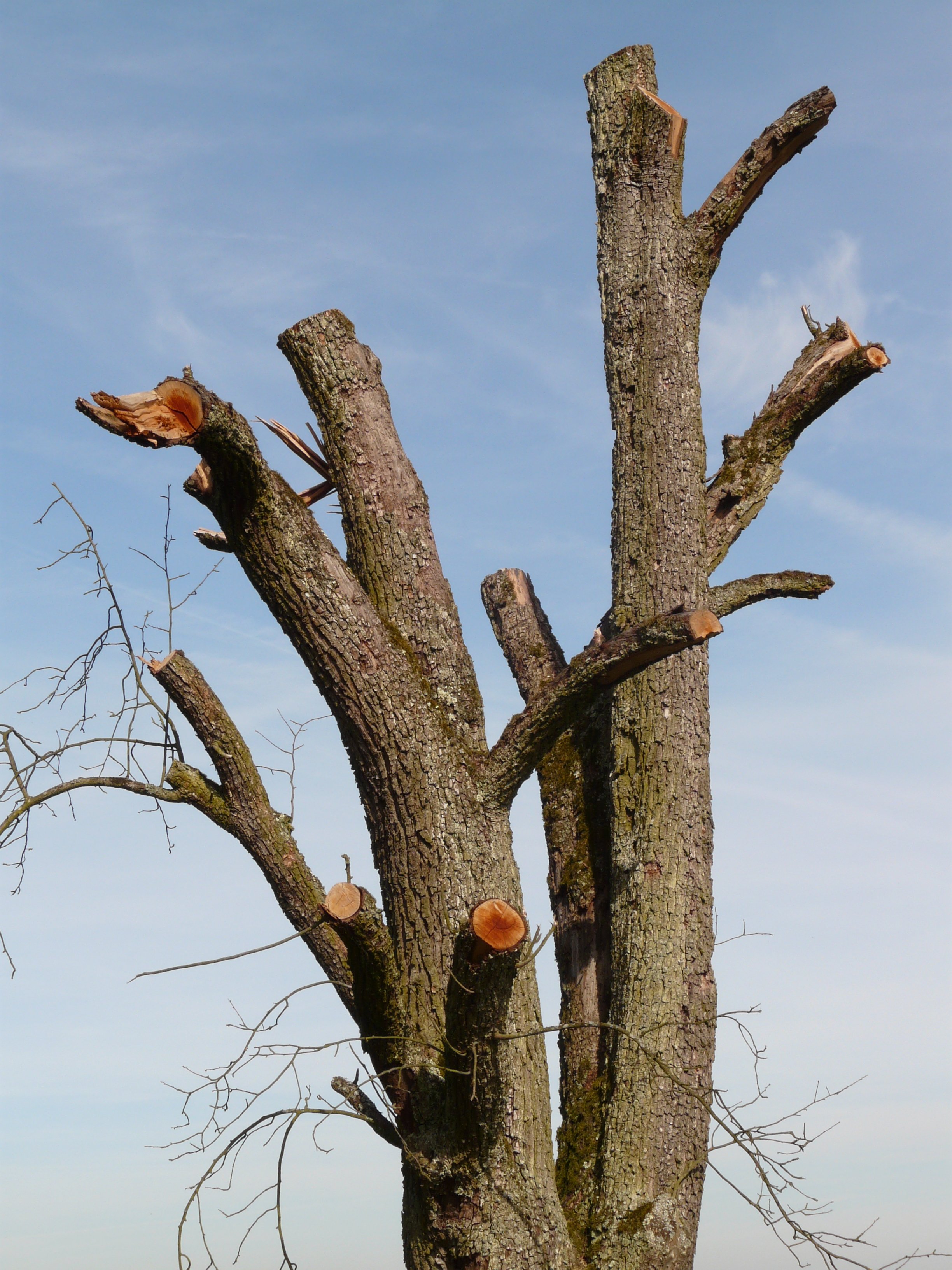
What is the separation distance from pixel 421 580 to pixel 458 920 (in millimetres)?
1315

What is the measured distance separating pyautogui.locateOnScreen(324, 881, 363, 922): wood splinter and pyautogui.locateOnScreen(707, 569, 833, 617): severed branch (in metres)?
2.51

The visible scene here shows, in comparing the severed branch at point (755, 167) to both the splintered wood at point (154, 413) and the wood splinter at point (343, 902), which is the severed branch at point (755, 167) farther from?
the wood splinter at point (343, 902)

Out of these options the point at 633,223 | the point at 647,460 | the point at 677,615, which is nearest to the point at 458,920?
the point at 677,615

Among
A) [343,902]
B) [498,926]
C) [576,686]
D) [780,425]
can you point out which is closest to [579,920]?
[576,686]

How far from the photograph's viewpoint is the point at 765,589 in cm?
523

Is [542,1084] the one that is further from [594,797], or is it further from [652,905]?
[594,797]

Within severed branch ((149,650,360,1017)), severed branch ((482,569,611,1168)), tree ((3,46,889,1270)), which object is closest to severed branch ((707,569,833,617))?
tree ((3,46,889,1270))

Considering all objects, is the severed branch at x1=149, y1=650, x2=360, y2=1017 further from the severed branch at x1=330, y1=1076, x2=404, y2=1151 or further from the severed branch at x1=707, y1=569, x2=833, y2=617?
the severed branch at x1=707, y1=569, x2=833, y2=617

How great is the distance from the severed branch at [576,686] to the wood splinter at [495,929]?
973 millimetres

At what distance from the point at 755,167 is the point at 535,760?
3.65 meters

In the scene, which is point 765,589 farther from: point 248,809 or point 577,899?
point 248,809

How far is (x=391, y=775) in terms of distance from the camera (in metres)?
3.79

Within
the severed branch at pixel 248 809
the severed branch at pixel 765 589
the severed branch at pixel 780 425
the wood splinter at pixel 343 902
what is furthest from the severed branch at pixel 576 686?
the severed branch at pixel 780 425

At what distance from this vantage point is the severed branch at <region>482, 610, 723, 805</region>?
353 centimetres
